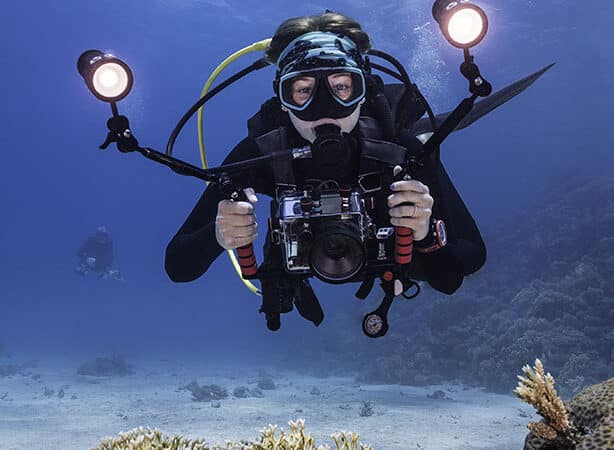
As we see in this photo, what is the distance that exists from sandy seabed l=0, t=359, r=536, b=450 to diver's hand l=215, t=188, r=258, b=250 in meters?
5.32

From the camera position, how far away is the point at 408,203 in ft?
8.75

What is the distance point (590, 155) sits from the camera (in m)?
60.9

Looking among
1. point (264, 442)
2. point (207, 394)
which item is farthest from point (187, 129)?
point (264, 442)

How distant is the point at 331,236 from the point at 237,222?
0.54m

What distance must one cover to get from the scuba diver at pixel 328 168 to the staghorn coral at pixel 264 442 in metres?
0.63

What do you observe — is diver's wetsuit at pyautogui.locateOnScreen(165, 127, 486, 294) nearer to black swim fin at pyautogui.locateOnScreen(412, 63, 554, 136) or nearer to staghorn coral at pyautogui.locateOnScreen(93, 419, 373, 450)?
black swim fin at pyautogui.locateOnScreen(412, 63, 554, 136)

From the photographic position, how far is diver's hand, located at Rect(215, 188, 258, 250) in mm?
2678

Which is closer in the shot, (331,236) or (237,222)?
(331,236)

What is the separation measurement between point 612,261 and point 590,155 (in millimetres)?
54622

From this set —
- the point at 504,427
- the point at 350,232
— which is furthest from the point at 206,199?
the point at 504,427

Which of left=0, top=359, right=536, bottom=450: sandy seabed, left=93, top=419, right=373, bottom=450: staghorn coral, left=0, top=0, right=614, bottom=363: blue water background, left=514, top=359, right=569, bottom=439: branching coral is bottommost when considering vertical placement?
left=93, top=419, right=373, bottom=450: staghorn coral

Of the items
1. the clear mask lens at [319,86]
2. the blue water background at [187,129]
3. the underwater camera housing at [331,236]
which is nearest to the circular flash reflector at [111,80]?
the underwater camera housing at [331,236]

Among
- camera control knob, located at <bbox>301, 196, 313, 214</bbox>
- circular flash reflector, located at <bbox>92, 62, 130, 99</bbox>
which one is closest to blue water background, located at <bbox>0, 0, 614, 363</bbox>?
camera control knob, located at <bbox>301, 196, 313, 214</bbox>

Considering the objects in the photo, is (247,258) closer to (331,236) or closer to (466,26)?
(331,236)
